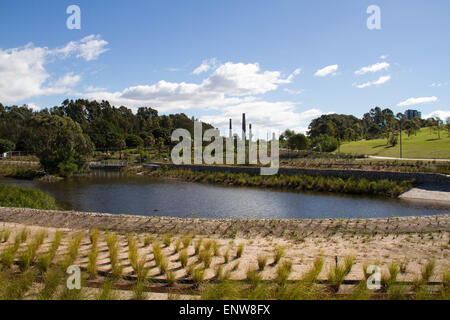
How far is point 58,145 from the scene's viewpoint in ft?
111

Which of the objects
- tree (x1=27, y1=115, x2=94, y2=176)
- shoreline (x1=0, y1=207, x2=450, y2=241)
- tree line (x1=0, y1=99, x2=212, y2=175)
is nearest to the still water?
shoreline (x1=0, y1=207, x2=450, y2=241)

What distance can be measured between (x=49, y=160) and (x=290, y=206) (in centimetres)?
2573

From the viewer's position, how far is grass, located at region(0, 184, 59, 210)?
14.4 m

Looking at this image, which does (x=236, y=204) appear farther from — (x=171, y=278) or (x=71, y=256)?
(x=171, y=278)

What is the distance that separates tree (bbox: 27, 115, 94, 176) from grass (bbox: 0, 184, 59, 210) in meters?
17.4

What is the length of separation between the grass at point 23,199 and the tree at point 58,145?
17394mm

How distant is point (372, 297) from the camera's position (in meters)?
4.68

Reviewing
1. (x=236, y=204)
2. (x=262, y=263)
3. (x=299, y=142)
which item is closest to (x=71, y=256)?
(x=262, y=263)

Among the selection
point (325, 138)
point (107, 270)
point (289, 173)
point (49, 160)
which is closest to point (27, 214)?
point (107, 270)

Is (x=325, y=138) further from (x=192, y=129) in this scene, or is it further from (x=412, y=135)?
(x=192, y=129)

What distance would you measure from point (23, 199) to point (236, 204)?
1027 centimetres

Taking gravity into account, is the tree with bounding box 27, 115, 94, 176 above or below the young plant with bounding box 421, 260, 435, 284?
above

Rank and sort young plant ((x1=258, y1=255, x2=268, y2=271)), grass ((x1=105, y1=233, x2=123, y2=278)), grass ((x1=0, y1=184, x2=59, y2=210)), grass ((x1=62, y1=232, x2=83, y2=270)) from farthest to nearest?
1. grass ((x1=0, y1=184, x2=59, y2=210))
2. young plant ((x1=258, y1=255, x2=268, y2=271))
3. grass ((x1=62, y1=232, x2=83, y2=270))
4. grass ((x1=105, y1=233, x2=123, y2=278))

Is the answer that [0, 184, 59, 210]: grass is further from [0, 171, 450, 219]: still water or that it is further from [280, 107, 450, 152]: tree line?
[280, 107, 450, 152]: tree line
